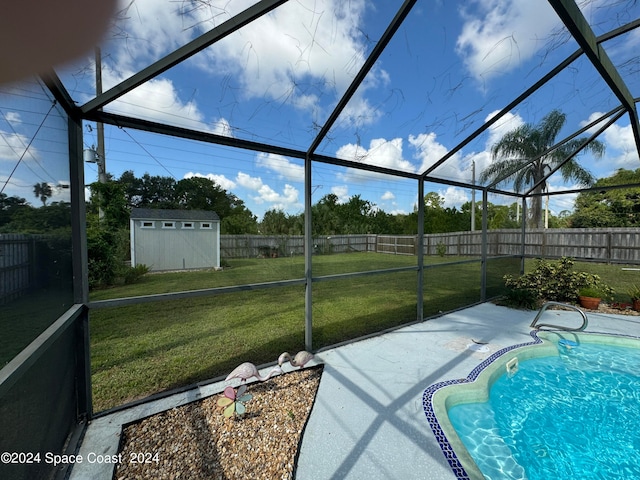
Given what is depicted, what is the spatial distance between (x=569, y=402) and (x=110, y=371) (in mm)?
4952

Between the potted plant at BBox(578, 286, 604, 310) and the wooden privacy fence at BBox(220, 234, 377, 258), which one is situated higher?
the wooden privacy fence at BBox(220, 234, 377, 258)

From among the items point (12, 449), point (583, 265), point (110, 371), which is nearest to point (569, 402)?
point (12, 449)

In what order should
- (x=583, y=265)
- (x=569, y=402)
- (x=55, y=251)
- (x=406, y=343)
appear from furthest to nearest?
(x=583, y=265)
(x=406, y=343)
(x=569, y=402)
(x=55, y=251)

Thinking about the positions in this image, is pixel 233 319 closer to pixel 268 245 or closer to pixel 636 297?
pixel 268 245

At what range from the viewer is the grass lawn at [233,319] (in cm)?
293

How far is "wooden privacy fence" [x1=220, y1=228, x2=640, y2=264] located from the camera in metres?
3.63

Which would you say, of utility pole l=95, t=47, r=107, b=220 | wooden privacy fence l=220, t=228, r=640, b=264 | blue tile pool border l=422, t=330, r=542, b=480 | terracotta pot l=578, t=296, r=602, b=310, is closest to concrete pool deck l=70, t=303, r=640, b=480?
blue tile pool border l=422, t=330, r=542, b=480

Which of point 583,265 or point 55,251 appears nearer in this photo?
point 55,251

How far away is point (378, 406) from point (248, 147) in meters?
2.78

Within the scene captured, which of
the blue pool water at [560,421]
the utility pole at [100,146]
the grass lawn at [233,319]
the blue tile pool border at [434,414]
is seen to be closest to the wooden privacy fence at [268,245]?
the grass lawn at [233,319]

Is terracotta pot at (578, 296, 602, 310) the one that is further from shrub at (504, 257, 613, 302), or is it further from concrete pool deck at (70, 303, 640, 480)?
concrete pool deck at (70, 303, 640, 480)

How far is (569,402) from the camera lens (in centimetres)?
286

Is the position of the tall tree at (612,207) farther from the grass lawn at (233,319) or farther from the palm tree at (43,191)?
the palm tree at (43,191)

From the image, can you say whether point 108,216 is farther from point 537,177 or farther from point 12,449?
point 537,177
